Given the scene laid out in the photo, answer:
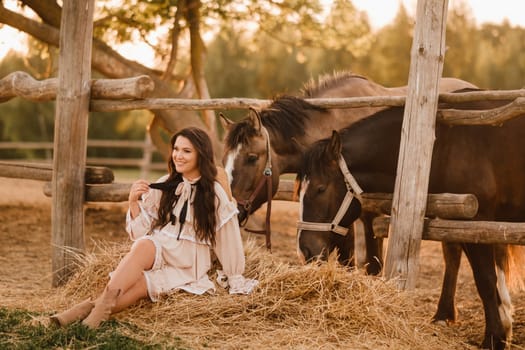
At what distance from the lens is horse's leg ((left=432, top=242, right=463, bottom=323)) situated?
533cm

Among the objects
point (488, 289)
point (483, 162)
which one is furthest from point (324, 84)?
point (488, 289)

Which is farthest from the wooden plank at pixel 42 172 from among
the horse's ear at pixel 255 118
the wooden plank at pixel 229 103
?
the horse's ear at pixel 255 118

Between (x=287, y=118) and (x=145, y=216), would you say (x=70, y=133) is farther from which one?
(x=287, y=118)

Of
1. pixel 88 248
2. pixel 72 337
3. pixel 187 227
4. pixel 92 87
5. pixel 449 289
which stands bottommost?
pixel 88 248

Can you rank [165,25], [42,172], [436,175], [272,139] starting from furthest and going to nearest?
[165,25] → [42,172] → [272,139] → [436,175]

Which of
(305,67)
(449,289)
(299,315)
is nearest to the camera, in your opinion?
(299,315)

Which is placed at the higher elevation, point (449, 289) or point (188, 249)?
point (188, 249)

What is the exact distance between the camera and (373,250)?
5.51 m

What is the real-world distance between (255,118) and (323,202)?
40.1 inches

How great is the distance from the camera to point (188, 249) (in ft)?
13.3

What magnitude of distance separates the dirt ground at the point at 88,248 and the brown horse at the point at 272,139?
1204 mm

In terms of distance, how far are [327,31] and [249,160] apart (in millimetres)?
5938

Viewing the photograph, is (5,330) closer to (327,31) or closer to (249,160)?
(249,160)

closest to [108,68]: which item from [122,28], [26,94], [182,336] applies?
[122,28]
